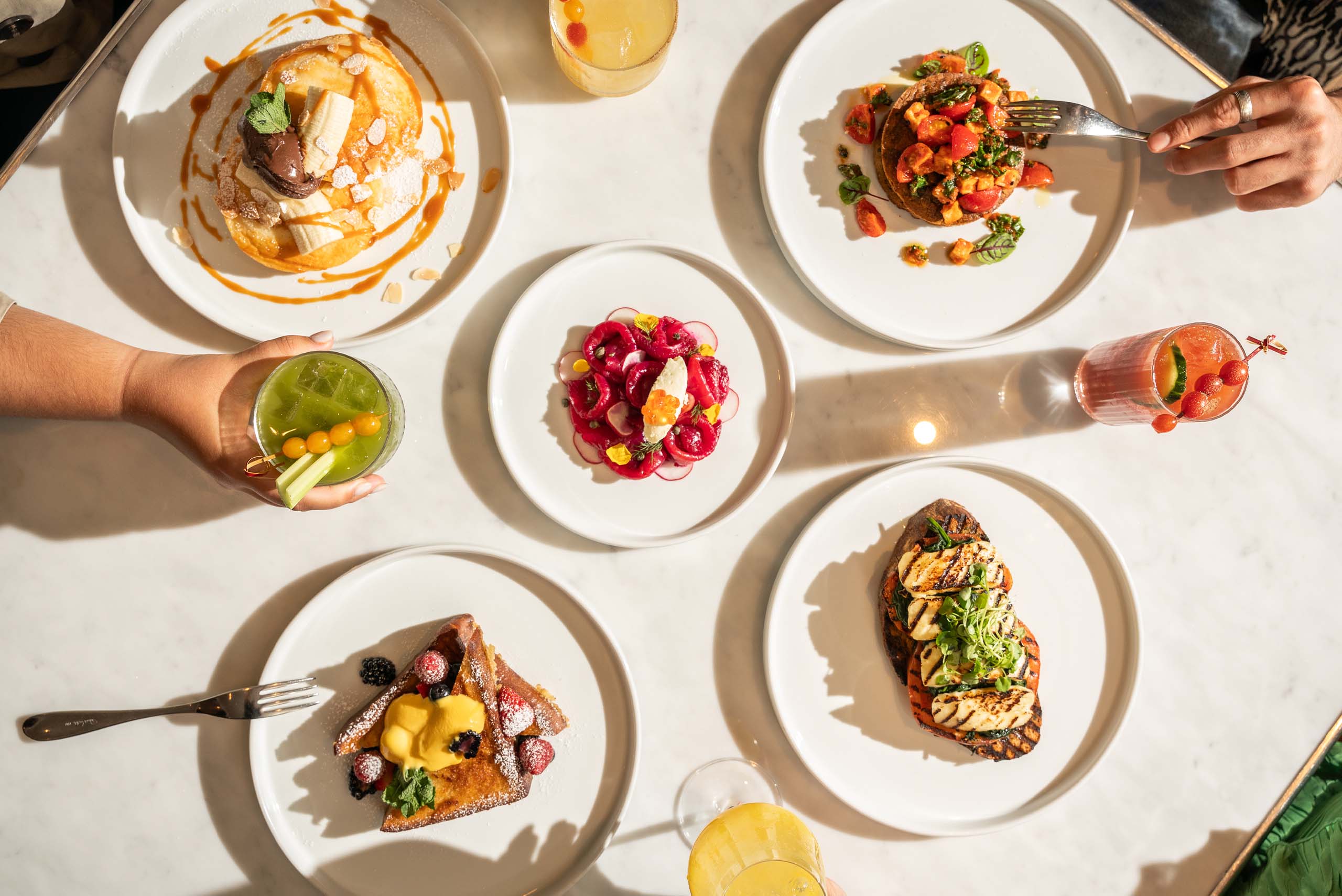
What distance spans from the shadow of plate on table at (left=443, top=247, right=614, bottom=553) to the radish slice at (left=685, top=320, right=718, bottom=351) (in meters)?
0.44

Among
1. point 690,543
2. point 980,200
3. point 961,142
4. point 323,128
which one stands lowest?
point 690,543

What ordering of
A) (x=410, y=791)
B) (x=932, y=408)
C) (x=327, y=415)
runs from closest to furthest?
(x=327, y=415)
(x=410, y=791)
(x=932, y=408)

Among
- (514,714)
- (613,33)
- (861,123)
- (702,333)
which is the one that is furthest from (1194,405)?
(514,714)

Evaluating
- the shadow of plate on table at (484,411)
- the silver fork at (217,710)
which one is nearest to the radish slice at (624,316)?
the shadow of plate on table at (484,411)

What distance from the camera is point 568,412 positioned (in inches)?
84.4

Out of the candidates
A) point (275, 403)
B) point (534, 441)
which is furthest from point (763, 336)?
point (275, 403)

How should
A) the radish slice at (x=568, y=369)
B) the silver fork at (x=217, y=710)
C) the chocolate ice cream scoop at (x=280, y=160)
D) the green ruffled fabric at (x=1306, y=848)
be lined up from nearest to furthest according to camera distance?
the chocolate ice cream scoop at (x=280, y=160)
the silver fork at (x=217, y=710)
the radish slice at (x=568, y=369)
the green ruffled fabric at (x=1306, y=848)

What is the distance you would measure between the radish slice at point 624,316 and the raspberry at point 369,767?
57.0 inches

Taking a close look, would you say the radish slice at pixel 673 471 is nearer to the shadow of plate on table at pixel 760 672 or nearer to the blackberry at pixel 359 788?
the shadow of plate on table at pixel 760 672

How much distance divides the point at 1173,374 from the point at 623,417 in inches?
64.1

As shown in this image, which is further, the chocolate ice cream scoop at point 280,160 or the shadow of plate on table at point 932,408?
the shadow of plate on table at point 932,408

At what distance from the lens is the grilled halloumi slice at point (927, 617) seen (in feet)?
6.80

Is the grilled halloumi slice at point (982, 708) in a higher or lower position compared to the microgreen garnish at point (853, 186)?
lower

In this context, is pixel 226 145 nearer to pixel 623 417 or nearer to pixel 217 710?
pixel 623 417
